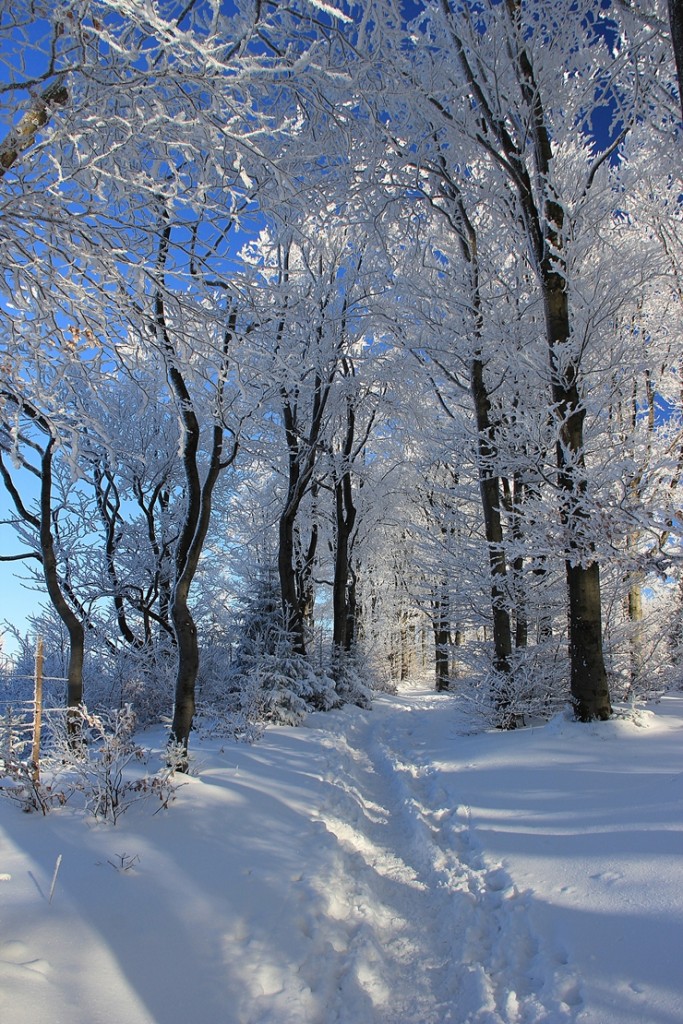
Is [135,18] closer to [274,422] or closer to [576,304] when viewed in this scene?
[576,304]

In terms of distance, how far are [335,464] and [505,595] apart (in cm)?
749

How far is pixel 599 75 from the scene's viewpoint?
693 cm

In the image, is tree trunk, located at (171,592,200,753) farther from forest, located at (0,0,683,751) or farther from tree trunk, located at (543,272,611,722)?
tree trunk, located at (543,272,611,722)

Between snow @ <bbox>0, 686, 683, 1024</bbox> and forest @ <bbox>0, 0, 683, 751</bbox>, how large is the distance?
1807 mm

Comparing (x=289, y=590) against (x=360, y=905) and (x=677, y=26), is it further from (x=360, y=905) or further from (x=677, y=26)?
(x=677, y=26)

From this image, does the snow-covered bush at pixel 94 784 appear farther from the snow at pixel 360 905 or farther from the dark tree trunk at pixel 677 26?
the dark tree trunk at pixel 677 26

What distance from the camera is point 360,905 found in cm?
353

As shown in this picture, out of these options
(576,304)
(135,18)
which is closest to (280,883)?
(135,18)

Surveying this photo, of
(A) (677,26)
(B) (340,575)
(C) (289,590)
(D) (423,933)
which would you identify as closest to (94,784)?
(D) (423,933)

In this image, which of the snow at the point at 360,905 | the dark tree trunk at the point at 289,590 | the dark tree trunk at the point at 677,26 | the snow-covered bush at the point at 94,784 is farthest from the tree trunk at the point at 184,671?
the dark tree trunk at the point at 677,26

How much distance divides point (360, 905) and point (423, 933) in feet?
1.40

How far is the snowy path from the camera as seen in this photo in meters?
2.58

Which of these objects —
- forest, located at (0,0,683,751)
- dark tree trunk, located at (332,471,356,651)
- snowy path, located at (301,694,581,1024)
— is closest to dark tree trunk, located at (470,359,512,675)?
forest, located at (0,0,683,751)

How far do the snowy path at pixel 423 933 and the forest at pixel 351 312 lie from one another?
246 centimetres
